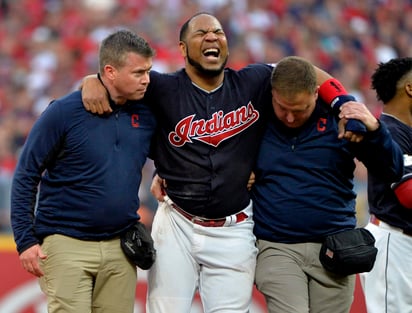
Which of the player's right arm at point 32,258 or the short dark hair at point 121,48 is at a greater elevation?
the short dark hair at point 121,48

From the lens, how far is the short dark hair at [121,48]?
5.03 m

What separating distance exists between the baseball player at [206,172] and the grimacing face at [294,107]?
0.71ft

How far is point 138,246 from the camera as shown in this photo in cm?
508

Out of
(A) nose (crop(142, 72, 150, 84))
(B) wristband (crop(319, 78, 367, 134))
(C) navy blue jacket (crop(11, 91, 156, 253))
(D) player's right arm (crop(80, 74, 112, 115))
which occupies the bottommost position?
(C) navy blue jacket (crop(11, 91, 156, 253))

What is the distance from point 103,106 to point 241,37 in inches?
331

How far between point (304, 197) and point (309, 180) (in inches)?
4.1

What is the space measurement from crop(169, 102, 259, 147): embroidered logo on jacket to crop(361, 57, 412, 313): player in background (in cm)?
89

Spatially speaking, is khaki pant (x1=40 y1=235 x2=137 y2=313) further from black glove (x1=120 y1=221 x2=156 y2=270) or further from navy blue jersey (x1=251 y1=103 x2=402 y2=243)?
navy blue jersey (x1=251 y1=103 x2=402 y2=243)

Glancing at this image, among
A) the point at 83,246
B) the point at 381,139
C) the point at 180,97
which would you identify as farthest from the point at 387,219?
the point at 83,246

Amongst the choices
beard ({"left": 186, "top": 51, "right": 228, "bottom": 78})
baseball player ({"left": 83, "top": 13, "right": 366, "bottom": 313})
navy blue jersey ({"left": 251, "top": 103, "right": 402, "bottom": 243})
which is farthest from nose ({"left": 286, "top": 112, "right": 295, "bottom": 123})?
beard ({"left": 186, "top": 51, "right": 228, "bottom": 78})

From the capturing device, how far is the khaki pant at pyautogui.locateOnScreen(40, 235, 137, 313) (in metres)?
4.99

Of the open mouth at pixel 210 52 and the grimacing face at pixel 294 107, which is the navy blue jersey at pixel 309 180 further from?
the open mouth at pixel 210 52

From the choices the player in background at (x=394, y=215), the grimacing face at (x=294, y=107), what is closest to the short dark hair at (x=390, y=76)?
the player in background at (x=394, y=215)

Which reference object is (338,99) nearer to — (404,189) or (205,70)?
(404,189)
